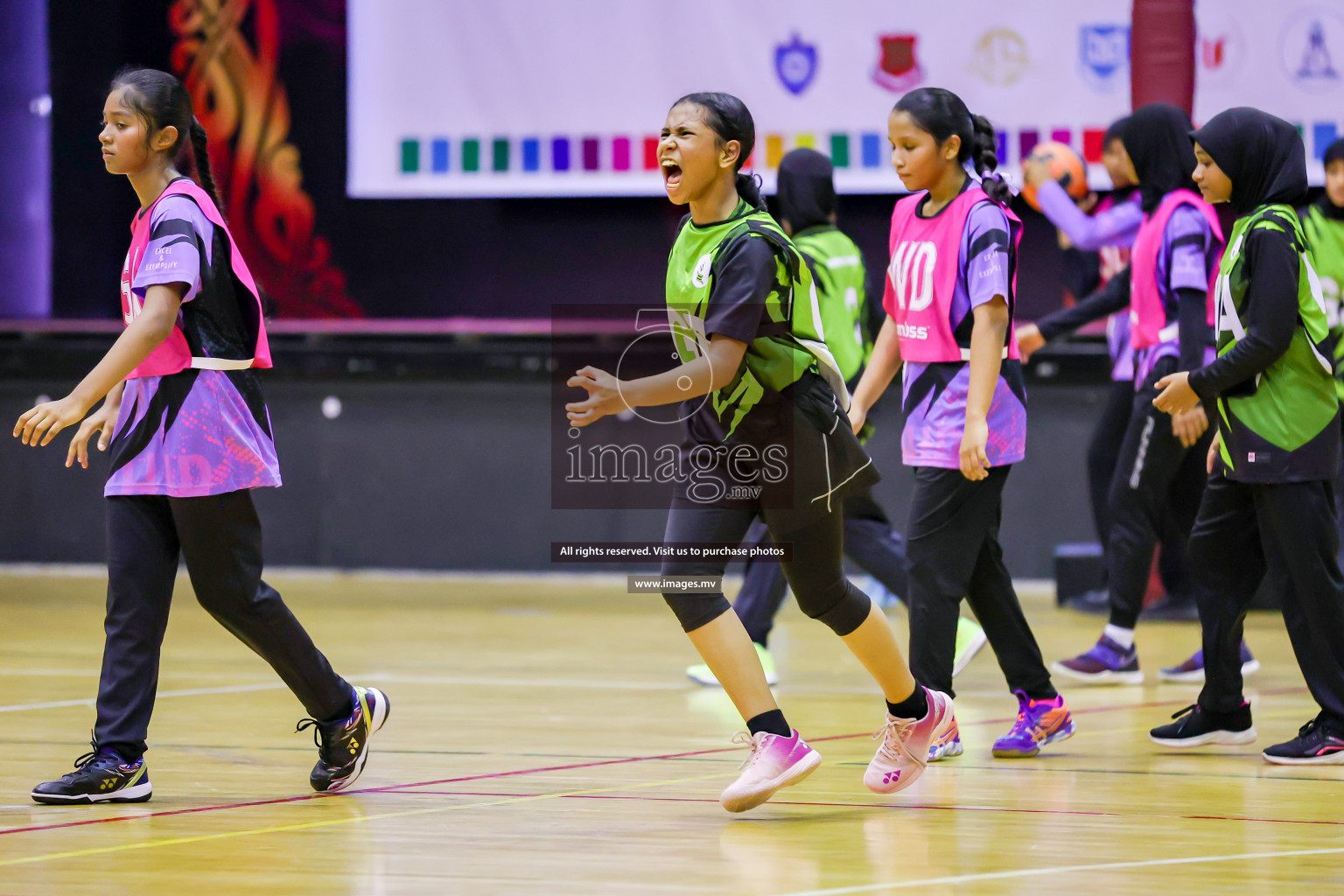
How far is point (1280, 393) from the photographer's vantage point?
3.62 m

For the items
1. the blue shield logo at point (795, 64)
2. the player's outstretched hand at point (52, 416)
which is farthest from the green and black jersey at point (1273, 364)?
the blue shield logo at point (795, 64)

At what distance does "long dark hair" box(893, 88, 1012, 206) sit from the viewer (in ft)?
11.6

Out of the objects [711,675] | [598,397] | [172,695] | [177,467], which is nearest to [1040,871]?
[598,397]

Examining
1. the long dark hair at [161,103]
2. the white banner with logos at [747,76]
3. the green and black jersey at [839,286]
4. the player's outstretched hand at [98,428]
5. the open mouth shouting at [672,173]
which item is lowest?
the player's outstretched hand at [98,428]

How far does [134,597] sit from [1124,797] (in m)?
2.04

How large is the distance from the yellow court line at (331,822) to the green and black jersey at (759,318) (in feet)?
2.70

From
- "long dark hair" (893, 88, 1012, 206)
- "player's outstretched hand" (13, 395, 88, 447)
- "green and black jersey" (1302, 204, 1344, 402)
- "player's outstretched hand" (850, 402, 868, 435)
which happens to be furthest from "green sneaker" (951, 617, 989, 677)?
"player's outstretched hand" (13, 395, 88, 447)

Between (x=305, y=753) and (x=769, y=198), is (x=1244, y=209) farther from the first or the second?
(x=769, y=198)

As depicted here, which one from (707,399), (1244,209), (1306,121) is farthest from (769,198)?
(707,399)

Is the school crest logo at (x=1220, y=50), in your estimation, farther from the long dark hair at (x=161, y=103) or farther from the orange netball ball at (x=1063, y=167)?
the long dark hair at (x=161, y=103)

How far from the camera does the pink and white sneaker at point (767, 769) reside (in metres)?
3.09

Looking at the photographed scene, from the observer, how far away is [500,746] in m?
3.94

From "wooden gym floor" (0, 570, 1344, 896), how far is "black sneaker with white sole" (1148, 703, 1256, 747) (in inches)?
1.7

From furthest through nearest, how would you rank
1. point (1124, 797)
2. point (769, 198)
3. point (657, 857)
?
point (769, 198) → point (1124, 797) → point (657, 857)
